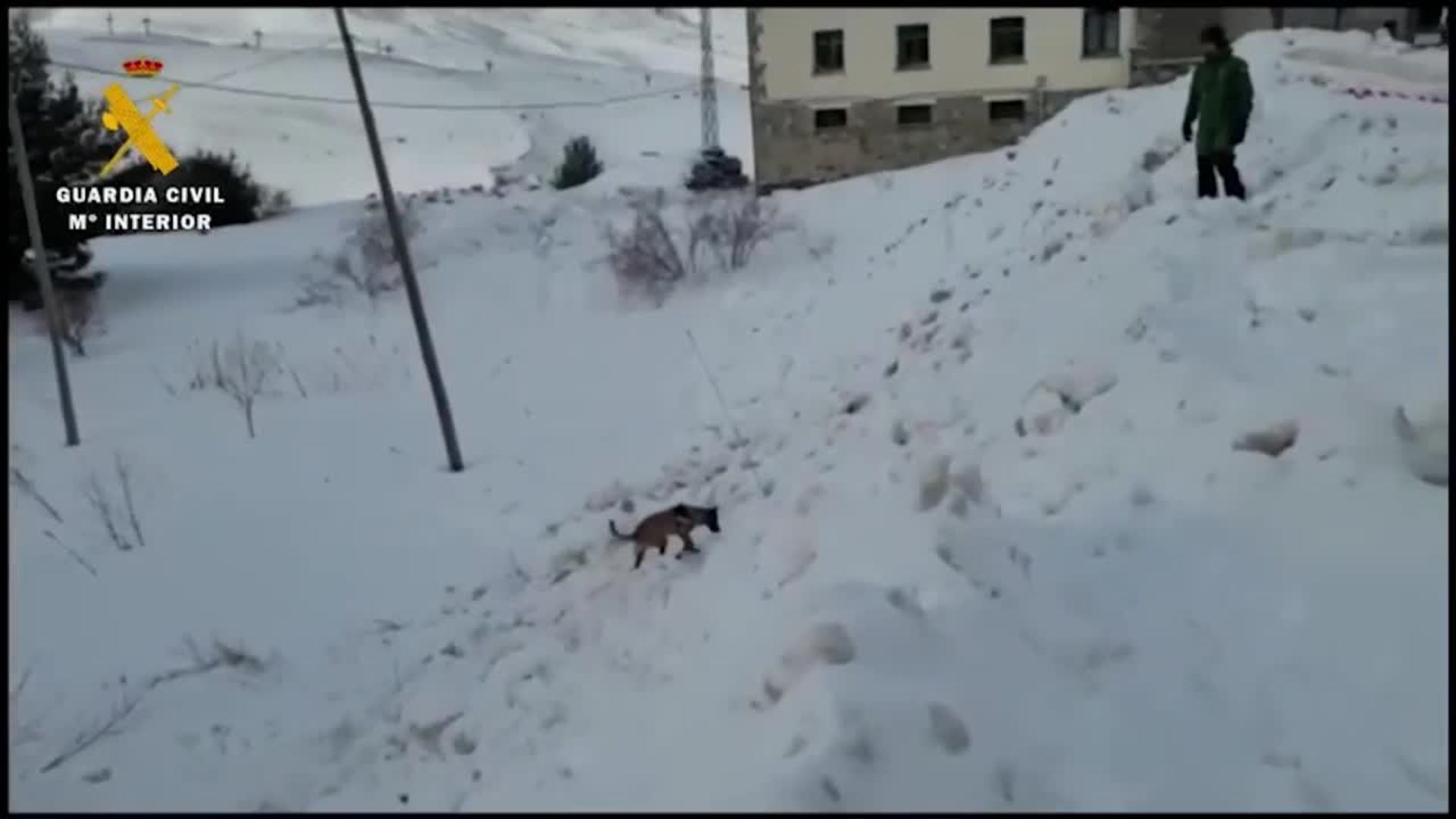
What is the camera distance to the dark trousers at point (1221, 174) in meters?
8.82

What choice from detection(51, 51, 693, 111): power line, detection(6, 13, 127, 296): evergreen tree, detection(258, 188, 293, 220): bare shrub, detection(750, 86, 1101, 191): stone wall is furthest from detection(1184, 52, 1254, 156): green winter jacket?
→ detection(258, 188, 293, 220): bare shrub

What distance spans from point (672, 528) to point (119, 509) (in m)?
6.56

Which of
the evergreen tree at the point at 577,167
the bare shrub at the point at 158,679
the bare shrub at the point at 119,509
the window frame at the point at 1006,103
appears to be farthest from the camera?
the evergreen tree at the point at 577,167

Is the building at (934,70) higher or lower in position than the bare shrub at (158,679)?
higher

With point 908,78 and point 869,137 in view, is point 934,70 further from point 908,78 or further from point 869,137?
point 869,137

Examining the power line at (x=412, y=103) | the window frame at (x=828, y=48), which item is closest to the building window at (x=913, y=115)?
the window frame at (x=828, y=48)

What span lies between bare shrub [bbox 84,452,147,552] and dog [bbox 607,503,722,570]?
4982 millimetres

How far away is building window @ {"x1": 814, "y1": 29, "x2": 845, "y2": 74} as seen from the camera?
2561 cm

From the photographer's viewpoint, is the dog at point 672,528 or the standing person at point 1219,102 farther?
the standing person at point 1219,102

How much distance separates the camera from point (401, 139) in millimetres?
37125

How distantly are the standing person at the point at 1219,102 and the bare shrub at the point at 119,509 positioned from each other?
9415 millimetres

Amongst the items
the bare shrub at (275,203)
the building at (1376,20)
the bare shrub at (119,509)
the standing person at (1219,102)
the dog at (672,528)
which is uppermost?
the building at (1376,20)

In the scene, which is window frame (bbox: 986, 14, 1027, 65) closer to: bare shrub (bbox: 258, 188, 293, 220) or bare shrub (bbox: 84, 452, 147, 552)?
bare shrub (bbox: 258, 188, 293, 220)

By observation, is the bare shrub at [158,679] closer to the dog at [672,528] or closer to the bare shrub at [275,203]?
the dog at [672,528]
